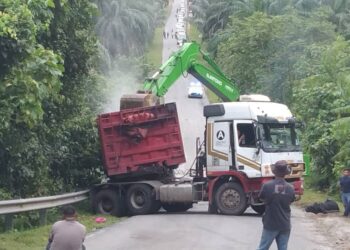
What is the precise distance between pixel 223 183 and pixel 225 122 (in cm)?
175

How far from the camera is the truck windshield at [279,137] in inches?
894

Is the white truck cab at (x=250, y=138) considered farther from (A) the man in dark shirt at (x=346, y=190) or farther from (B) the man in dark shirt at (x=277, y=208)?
(B) the man in dark shirt at (x=277, y=208)

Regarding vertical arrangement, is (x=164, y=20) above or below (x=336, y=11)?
above

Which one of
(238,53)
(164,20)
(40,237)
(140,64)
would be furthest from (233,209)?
(164,20)

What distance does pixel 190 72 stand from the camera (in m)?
27.6

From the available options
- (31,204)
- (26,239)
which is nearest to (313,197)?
(31,204)

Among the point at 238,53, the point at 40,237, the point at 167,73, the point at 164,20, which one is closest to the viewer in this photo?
the point at 40,237

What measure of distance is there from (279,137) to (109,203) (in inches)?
214

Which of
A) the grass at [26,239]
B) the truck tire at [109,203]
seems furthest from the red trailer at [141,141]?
the grass at [26,239]

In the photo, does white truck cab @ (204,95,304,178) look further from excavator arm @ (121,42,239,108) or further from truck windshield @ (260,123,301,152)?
excavator arm @ (121,42,239,108)

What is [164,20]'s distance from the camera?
130 metres

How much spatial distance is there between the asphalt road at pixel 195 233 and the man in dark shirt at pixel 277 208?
14.6 ft

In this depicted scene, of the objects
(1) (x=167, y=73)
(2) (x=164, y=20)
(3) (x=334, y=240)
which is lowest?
(3) (x=334, y=240)

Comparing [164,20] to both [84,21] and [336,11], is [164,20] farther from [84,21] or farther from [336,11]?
[84,21]
